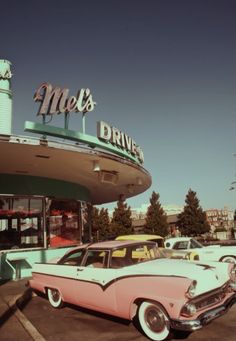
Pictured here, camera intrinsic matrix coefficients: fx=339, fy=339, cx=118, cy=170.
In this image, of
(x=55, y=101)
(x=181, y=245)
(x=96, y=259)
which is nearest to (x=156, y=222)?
(x=181, y=245)

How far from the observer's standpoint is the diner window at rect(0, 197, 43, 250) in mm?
12734

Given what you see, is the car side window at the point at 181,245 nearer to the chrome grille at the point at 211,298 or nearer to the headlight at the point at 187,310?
the chrome grille at the point at 211,298

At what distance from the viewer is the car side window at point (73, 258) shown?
287 inches

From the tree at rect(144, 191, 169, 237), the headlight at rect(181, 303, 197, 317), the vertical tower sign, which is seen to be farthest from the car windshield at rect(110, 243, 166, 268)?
the tree at rect(144, 191, 169, 237)

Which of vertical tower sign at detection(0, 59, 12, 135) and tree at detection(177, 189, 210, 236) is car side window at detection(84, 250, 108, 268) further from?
tree at detection(177, 189, 210, 236)

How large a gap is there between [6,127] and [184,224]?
119 ft

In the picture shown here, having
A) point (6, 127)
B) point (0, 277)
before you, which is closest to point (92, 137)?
point (6, 127)

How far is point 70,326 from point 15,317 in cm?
128

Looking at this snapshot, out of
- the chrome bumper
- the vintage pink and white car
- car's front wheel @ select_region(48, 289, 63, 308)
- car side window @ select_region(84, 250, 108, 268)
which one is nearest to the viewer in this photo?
the chrome bumper

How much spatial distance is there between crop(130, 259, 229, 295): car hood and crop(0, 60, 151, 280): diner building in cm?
506

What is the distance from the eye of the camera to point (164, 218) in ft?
140

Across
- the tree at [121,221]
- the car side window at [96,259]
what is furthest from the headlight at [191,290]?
the tree at [121,221]

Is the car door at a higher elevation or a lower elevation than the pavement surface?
higher

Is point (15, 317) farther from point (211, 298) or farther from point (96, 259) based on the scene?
point (211, 298)
